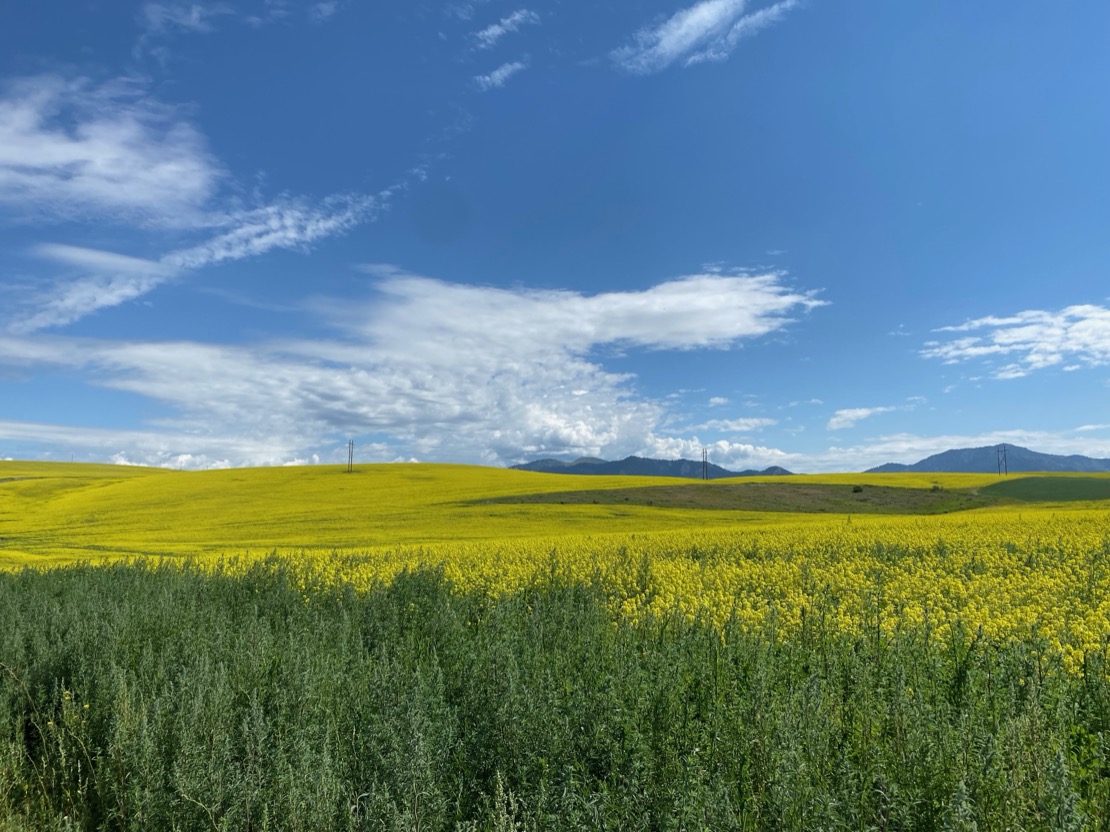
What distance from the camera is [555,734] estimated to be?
14.5 ft

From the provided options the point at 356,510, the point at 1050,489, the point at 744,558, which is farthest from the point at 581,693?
the point at 1050,489

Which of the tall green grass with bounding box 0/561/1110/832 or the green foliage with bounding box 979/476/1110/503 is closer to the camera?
the tall green grass with bounding box 0/561/1110/832

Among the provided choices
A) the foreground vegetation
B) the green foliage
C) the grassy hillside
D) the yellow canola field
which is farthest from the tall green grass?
the green foliage

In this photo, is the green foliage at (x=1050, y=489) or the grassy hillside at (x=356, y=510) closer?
the grassy hillside at (x=356, y=510)

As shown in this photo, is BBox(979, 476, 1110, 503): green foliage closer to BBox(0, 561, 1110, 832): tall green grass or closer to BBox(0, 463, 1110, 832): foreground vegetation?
BBox(0, 463, 1110, 832): foreground vegetation

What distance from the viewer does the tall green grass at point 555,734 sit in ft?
11.4

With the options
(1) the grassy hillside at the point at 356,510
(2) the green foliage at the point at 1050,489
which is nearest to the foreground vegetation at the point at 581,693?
(1) the grassy hillside at the point at 356,510

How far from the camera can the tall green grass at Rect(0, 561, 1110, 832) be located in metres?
3.48

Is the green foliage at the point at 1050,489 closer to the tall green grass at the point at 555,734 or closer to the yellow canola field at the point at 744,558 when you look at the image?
the yellow canola field at the point at 744,558

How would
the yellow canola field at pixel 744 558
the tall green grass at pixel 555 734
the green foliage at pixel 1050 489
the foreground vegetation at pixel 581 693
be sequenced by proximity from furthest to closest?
the green foliage at pixel 1050 489, the yellow canola field at pixel 744 558, the foreground vegetation at pixel 581 693, the tall green grass at pixel 555 734

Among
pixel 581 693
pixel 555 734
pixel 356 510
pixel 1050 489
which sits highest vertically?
pixel 1050 489

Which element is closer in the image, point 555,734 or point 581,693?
point 555,734

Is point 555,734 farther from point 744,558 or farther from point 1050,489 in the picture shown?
point 1050,489

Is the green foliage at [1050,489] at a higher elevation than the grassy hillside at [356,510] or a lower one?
higher
